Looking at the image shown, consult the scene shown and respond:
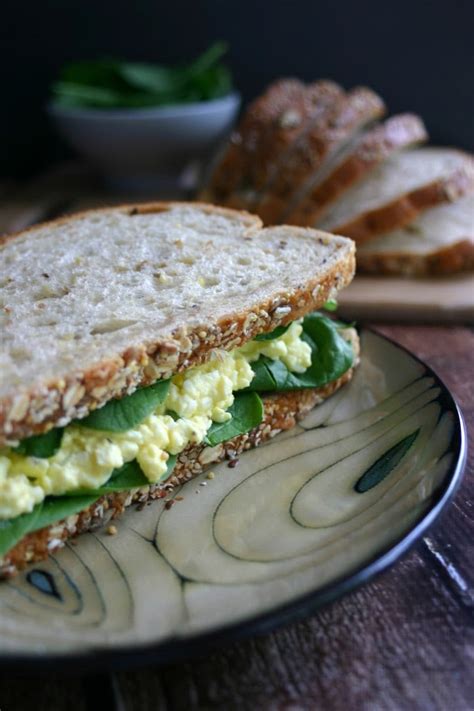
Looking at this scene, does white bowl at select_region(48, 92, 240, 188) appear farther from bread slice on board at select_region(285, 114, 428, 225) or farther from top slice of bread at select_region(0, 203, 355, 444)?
top slice of bread at select_region(0, 203, 355, 444)

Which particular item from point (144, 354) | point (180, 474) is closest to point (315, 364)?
point (180, 474)

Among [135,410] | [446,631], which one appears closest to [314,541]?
[446,631]

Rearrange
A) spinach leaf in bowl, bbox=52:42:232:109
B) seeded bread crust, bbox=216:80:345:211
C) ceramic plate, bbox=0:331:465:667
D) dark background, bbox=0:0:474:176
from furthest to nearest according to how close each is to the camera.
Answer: dark background, bbox=0:0:474:176 < spinach leaf in bowl, bbox=52:42:232:109 < seeded bread crust, bbox=216:80:345:211 < ceramic plate, bbox=0:331:465:667

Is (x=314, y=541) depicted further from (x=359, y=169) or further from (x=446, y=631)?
(x=359, y=169)

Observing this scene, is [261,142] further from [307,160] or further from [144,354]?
[144,354]

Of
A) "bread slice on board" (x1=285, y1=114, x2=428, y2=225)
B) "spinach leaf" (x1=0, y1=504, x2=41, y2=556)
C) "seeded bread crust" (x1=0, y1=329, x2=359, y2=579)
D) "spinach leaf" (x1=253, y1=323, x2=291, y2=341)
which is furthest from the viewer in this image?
"bread slice on board" (x1=285, y1=114, x2=428, y2=225)

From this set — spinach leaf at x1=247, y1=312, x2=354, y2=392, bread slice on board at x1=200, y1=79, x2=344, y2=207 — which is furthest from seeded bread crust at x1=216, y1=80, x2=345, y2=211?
spinach leaf at x1=247, y1=312, x2=354, y2=392
